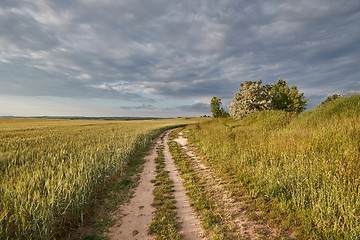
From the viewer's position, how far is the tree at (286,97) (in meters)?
49.6

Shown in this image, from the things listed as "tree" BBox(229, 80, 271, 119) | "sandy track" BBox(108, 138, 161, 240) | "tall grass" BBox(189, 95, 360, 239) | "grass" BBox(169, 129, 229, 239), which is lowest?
"sandy track" BBox(108, 138, 161, 240)

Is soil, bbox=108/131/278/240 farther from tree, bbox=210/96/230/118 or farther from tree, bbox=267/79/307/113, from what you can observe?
tree, bbox=210/96/230/118

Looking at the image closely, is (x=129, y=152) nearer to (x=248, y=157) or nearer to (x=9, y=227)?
(x=248, y=157)

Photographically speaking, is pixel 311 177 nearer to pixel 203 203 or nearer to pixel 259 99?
pixel 203 203

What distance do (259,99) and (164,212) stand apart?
3470 cm

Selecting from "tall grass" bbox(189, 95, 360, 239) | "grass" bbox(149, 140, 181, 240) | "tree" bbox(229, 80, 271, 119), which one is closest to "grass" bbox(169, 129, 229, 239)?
"grass" bbox(149, 140, 181, 240)

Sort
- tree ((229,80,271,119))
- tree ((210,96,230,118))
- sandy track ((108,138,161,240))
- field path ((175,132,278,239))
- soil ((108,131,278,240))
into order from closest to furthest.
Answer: field path ((175,132,278,239)) → soil ((108,131,278,240)) → sandy track ((108,138,161,240)) → tree ((229,80,271,119)) → tree ((210,96,230,118))

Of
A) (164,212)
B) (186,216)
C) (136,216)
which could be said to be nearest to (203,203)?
(186,216)

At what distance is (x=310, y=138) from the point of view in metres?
11.0

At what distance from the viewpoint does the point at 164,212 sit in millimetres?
7547

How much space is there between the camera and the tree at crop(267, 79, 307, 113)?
163 feet

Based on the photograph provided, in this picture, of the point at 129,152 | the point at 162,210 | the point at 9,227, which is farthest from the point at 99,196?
the point at 129,152

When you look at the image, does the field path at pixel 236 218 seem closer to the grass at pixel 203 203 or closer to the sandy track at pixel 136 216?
the grass at pixel 203 203

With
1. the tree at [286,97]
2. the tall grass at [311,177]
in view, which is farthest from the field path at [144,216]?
the tree at [286,97]
